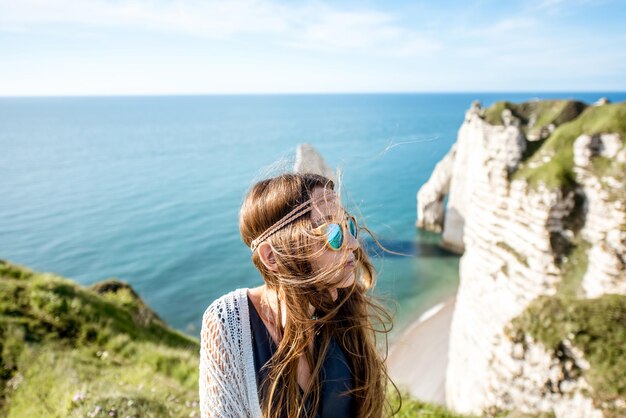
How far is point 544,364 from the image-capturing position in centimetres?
745

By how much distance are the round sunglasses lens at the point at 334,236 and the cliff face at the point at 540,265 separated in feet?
21.6

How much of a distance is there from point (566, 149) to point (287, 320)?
1252cm

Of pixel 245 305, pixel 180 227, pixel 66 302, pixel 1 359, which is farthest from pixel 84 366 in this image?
pixel 180 227

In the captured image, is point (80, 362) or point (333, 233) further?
point (80, 362)

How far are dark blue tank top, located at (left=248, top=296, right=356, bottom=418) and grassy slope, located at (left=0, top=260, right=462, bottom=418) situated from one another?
265 centimetres

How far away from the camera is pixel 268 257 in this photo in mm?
2240

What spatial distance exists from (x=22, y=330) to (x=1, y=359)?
72 cm

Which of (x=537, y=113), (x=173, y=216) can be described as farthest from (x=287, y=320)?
(x=173, y=216)

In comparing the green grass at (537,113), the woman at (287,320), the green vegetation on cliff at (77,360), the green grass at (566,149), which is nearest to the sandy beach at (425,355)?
the green grass at (566,149)

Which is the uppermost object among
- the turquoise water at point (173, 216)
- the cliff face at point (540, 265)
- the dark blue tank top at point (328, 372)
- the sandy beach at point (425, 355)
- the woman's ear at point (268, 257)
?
the woman's ear at point (268, 257)

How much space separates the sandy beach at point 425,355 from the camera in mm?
15766

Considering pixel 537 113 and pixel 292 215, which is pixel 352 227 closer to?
pixel 292 215

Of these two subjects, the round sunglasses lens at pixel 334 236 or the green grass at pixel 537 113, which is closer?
the round sunglasses lens at pixel 334 236

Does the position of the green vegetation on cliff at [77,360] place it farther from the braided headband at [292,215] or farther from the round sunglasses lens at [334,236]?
the round sunglasses lens at [334,236]
